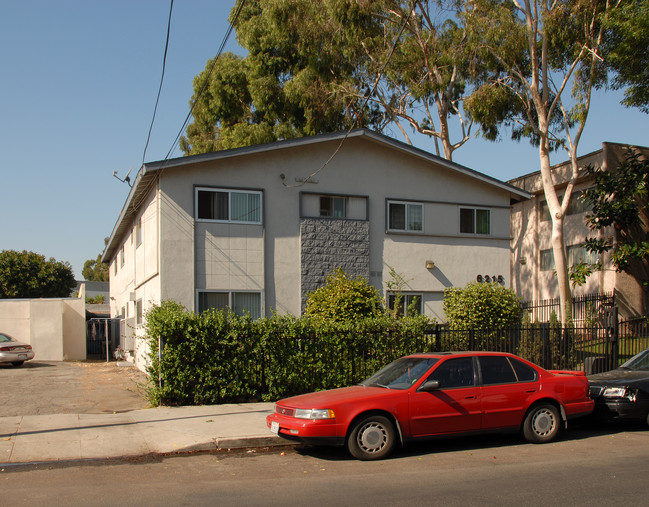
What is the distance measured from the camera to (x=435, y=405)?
8.72 meters

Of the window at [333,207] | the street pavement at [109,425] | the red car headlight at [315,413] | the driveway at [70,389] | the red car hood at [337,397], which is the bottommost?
the driveway at [70,389]

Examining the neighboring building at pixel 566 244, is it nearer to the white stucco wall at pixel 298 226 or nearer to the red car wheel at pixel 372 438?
the white stucco wall at pixel 298 226

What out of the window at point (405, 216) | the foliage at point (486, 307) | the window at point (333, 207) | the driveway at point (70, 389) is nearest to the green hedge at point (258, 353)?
the driveway at point (70, 389)

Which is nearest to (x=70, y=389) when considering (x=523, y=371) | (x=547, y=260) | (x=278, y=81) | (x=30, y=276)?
(x=523, y=371)

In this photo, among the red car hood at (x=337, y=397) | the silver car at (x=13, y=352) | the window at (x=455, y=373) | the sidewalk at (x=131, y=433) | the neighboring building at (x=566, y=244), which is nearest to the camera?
the red car hood at (x=337, y=397)

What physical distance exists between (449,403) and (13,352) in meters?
18.5

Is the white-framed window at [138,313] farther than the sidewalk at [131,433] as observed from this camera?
Yes

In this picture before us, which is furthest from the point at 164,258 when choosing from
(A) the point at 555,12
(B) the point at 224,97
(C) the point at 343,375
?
(B) the point at 224,97

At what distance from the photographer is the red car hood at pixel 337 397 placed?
841 centimetres

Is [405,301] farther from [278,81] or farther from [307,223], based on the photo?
[278,81]

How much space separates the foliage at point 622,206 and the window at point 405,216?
23.8 feet

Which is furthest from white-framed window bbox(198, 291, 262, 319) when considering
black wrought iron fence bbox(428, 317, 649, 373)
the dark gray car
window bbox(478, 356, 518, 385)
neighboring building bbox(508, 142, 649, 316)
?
neighboring building bbox(508, 142, 649, 316)

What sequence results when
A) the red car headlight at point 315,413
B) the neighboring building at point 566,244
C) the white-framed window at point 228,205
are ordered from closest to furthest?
the red car headlight at point 315,413 < the white-framed window at point 228,205 < the neighboring building at point 566,244

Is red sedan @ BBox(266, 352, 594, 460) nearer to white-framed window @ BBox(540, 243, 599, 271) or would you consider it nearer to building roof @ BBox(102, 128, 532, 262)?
building roof @ BBox(102, 128, 532, 262)
